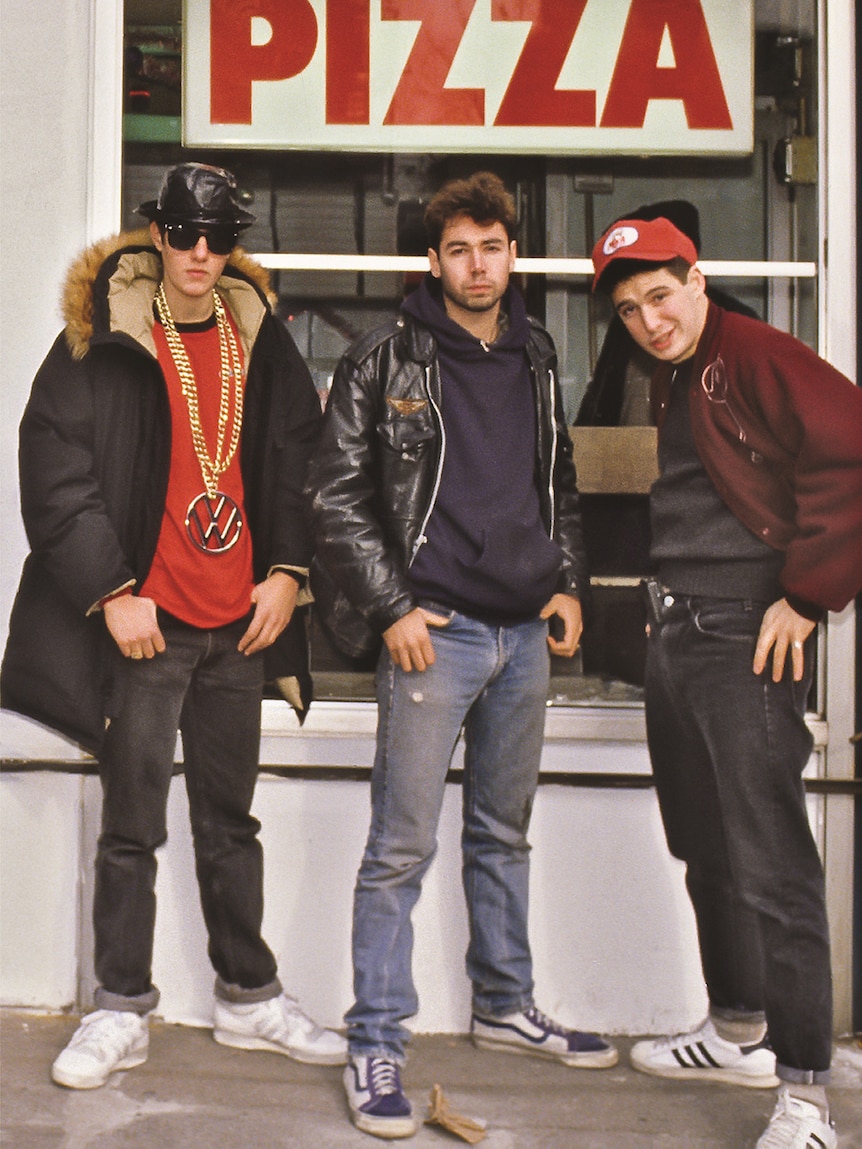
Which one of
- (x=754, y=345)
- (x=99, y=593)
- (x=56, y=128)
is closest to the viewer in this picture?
(x=754, y=345)

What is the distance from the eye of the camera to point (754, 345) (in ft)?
9.89

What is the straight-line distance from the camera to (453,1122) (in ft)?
10.5

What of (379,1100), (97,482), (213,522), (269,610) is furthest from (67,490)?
(379,1100)

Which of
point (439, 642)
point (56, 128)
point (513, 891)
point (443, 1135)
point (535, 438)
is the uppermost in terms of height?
point (56, 128)

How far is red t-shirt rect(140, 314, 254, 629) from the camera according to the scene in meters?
3.36

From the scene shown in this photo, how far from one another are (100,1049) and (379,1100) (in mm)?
802

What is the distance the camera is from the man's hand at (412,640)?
10.4 feet

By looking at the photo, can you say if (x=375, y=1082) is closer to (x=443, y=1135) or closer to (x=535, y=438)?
(x=443, y=1135)

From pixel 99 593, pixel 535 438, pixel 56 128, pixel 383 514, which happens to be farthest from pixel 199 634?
pixel 56 128

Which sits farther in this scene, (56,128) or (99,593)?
(56,128)

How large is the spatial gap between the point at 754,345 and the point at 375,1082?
81.0 inches

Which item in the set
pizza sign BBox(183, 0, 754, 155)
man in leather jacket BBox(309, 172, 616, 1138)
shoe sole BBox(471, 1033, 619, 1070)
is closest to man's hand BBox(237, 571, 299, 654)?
man in leather jacket BBox(309, 172, 616, 1138)

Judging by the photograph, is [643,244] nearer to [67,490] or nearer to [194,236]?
[194,236]

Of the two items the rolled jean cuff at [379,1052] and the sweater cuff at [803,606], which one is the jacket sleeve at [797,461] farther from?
the rolled jean cuff at [379,1052]
